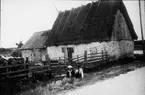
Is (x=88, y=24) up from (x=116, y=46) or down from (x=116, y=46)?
up

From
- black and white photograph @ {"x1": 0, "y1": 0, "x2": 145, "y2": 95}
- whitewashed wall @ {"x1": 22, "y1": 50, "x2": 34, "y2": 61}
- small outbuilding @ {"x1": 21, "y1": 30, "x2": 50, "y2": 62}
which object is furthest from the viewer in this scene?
whitewashed wall @ {"x1": 22, "y1": 50, "x2": 34, "y2": 61}

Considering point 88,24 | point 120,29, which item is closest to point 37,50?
point 88,24

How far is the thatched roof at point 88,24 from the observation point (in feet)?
55.1

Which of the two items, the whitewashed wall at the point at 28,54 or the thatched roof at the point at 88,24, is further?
the whitewashed wall at the point at 28,54

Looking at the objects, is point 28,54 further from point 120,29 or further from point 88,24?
point 120,29

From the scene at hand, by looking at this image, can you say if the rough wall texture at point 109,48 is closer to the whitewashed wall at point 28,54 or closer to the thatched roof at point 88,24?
the thatched roof at point 88,24

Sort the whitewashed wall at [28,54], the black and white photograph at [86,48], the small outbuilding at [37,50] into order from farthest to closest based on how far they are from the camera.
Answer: the whitewashed wall at [28,54] < the small outbuilding at [37,50] < the black and white photograph at [86,48]

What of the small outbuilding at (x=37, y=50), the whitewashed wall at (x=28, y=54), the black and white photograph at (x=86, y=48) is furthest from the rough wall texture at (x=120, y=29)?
the whitewashed wall at (x=28, y=54)

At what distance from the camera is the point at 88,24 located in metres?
18.5

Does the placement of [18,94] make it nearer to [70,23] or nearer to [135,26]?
[70,23]

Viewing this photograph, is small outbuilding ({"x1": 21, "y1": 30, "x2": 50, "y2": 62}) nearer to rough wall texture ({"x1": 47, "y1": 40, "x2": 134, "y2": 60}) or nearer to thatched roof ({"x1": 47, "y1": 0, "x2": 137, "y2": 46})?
thatched roof ({"x1": 47, "y1": 0, "x2": 137, "y2": 46})

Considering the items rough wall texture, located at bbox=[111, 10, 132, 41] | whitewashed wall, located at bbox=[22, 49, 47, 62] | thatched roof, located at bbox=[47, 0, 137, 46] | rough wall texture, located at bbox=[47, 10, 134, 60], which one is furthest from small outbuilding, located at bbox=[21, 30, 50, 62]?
rough wall texture, located at bbox=[111, 10, 132, 41]

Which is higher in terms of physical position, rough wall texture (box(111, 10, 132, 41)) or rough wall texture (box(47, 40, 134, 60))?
rough wall texture (box(111, 10, 132, 41))

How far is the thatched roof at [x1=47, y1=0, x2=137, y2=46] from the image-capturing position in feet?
55.1
